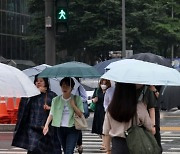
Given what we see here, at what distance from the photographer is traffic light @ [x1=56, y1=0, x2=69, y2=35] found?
16547mm

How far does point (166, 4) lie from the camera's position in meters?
45.4

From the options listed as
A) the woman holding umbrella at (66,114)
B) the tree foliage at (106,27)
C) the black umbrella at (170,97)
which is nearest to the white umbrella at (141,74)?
the woman holding umbrella at (66,114)

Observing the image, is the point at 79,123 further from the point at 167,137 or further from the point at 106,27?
the point at 106,27

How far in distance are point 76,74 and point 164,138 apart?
6607 mm

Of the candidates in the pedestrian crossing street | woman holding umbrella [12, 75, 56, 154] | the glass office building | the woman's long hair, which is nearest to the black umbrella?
the pedestrian crossing street

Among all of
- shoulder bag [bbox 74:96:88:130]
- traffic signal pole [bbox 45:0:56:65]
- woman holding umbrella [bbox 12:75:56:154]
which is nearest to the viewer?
woman holding umbrella [bbox 12:75:56:154]

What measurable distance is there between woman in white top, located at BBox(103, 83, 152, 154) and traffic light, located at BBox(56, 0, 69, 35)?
1009 cm

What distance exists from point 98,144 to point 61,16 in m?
3.62

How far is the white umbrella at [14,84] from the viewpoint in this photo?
6.46m

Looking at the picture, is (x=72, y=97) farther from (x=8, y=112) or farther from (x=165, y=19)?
(x=165, y=19)

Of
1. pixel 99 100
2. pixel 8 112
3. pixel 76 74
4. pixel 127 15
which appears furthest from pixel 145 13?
pixel 76 74

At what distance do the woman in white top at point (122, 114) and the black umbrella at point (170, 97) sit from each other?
1992 cm

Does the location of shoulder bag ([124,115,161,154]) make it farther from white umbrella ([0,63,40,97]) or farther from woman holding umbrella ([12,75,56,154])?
woman holding umbrella ([12,75,56,154])

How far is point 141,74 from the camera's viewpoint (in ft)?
21.9
